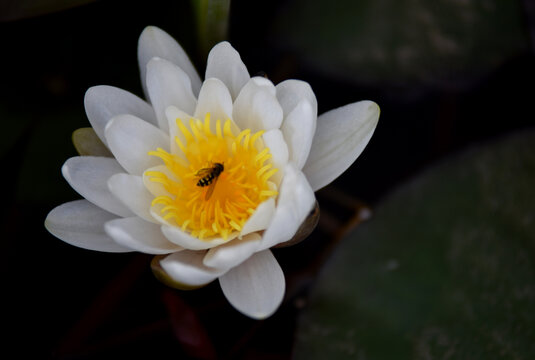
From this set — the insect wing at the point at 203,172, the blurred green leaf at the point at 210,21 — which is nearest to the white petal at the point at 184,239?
the insect wing at the point at 203,172

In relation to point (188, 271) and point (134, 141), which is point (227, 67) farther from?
point (188, 271)

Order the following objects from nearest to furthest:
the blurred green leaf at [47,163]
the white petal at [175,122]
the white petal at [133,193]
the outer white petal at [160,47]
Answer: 1. the white petal at [133,193]
2. the white petal at [175,122]
3. the outer white petal at [160,47]
4. the blurred green leaf at [47,163]

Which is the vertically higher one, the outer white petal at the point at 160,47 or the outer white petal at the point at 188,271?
the outer white petal at the point at 160,47

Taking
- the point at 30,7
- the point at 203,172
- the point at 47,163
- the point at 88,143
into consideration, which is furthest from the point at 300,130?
the point at 47,163

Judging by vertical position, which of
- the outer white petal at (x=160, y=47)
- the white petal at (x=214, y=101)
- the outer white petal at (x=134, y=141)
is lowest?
the outer white petal at (x=134, y=141)

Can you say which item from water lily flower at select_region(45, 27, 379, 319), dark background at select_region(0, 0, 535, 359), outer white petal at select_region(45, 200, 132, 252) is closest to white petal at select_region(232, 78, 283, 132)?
water lily flower at select_region(45, 27, 379, 319)

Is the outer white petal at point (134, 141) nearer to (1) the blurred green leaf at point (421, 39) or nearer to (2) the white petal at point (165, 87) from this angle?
(2) the white petal at point (165, 87)
